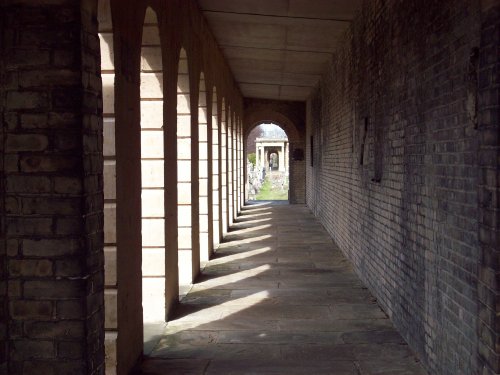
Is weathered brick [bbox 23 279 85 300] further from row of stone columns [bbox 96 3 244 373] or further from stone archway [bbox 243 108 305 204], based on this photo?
stone archway [bbox 243 108 305 204]

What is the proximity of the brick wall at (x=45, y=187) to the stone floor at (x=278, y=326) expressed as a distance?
1578 mm

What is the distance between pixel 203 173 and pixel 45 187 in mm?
5794

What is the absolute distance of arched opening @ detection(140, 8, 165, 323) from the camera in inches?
197

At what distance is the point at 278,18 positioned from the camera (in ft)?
26.7

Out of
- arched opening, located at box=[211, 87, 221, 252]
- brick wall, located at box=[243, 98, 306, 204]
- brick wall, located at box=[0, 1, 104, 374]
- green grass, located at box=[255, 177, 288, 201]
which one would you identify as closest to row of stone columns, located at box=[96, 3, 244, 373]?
brick wall, located at box=[0, 1, 104, 374]

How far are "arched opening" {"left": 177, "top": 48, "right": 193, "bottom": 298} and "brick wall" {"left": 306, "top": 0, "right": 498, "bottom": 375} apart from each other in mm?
2109

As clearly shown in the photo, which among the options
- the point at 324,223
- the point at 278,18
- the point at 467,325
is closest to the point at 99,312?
the point at 467,325

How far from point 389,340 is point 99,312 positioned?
2784 millimetres

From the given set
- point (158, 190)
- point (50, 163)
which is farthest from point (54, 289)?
point (158, 190)

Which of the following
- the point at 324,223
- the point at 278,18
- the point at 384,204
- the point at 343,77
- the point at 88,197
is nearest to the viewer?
the point at 88,197

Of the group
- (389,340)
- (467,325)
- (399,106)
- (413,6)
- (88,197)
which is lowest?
(389,340)

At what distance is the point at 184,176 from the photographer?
6.84 metres

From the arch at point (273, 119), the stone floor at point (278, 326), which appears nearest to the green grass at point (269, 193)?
the arch at point (273, 119)

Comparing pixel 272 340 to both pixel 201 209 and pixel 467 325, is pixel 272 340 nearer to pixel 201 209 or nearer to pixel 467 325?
pixel 467 325
